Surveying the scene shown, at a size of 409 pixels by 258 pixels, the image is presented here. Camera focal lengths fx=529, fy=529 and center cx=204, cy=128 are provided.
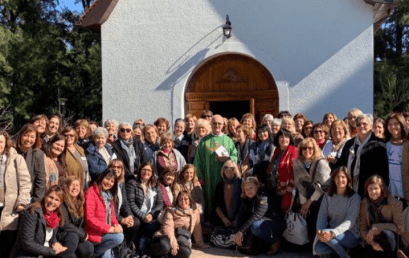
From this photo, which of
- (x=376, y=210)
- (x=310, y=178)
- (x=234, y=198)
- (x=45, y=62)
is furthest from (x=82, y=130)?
(x=45, y=62)

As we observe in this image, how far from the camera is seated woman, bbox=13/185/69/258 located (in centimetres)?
518

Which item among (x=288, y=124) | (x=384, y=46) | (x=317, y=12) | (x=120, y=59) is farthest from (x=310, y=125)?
(x=384, y=46)

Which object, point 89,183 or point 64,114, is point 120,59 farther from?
point 64,114

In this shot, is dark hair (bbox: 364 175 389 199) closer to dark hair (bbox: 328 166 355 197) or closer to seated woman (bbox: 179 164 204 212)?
dark hair (bbox: 328 166 355 197)

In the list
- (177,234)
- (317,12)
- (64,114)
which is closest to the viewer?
(177,234)

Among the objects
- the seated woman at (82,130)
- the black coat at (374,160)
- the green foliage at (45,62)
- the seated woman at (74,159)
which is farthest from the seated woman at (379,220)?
the green foliage at (45,62)

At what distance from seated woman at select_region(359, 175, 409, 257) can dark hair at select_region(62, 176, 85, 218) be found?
3029 mm

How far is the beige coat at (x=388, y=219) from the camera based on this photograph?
5.50 m

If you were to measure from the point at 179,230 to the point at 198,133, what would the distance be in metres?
1.65

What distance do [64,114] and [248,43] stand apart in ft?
33.6

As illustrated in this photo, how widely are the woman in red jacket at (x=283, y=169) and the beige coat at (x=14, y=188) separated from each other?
301 cm

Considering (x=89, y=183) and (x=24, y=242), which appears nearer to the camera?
(x=24, y=242)

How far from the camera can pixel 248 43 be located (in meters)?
10.9

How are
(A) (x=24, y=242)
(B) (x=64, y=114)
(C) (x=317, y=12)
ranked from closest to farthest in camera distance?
(A) (x=24, y=242), (C) (x=317, y=12), (B) (x=64, y=114)
